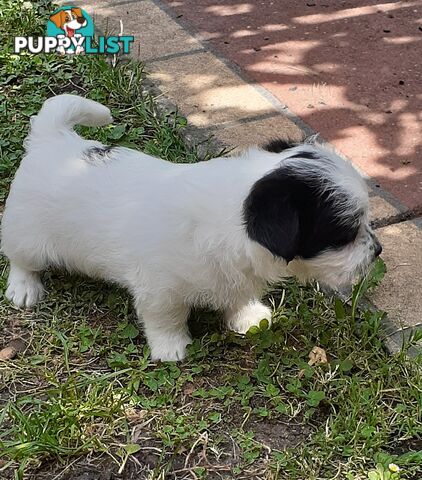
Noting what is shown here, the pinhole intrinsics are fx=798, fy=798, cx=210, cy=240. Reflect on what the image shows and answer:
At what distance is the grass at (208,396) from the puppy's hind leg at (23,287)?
4 cm

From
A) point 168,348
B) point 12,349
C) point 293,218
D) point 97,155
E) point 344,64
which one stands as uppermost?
point 293,218

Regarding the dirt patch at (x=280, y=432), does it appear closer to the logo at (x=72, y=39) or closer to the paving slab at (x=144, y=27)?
the paving slab at (x=144, y=27)

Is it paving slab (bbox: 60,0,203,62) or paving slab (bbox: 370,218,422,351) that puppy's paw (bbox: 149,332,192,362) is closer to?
paving slab (bbox: 370,218,422,351)

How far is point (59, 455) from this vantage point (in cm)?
280

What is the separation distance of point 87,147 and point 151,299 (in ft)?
2.42

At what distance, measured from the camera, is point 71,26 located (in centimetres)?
570

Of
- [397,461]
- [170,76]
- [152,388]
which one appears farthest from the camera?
[170,76]

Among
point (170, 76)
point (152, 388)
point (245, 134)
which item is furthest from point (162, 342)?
point (170, 76)

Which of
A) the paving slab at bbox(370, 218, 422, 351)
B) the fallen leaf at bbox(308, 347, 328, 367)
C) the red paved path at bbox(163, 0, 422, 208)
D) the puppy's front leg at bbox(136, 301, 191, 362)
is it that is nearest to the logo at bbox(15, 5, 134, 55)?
the red paved path at bbox(163, 0, 422, 208)

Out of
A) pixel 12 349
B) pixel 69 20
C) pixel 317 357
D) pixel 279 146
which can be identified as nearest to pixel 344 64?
pixel 69 20

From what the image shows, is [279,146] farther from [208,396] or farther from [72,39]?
[72,39]

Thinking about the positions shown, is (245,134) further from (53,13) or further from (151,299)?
(53,13)

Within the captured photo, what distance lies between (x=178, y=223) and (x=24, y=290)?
1.03 metres

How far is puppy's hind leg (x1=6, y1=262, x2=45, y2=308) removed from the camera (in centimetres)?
357
